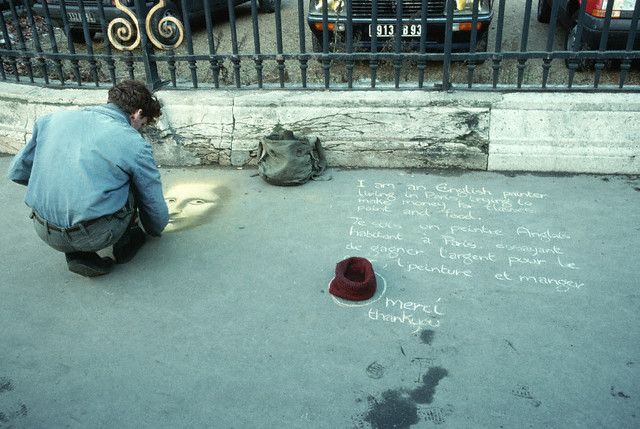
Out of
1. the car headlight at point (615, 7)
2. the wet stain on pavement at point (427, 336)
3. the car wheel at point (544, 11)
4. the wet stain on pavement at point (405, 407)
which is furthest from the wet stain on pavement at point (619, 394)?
the car wheel at point (544, 11)

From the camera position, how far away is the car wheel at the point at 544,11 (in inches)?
306

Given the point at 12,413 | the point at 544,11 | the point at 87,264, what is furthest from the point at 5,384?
the point at 544,11

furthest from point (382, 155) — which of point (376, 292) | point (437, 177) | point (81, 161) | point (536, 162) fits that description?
point (81, 161)

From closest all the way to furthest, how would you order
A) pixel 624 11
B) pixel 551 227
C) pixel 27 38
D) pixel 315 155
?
pixel 551 227 < pixel 315 155 < pixel 624 11 < pixel 27 38

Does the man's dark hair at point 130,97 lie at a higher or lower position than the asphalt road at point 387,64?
higher

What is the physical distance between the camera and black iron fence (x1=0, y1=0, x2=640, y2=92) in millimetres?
4387

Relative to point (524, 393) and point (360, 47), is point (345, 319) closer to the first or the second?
point (524, 393)

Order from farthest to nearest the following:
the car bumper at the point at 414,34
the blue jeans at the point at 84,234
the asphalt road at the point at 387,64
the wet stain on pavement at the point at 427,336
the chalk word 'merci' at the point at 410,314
A: the asphalt road at the point at 387,64
the car bumper at the point at 414,34
the blue jeans at the point at 84,234
the chalk word 'merci' at the point at 410,314
the wet stain on pavement at the point at 427,336

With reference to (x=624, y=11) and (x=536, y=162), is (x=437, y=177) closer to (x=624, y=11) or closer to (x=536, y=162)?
(x=536, y=162)

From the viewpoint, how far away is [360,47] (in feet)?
19.7

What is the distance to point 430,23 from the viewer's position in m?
5.71

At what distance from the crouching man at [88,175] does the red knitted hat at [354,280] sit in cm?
130

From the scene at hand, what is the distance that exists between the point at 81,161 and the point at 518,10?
300 inches

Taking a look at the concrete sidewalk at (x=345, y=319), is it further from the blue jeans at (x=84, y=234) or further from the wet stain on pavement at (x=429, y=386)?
the blue jeans at (x=84, y=234)
